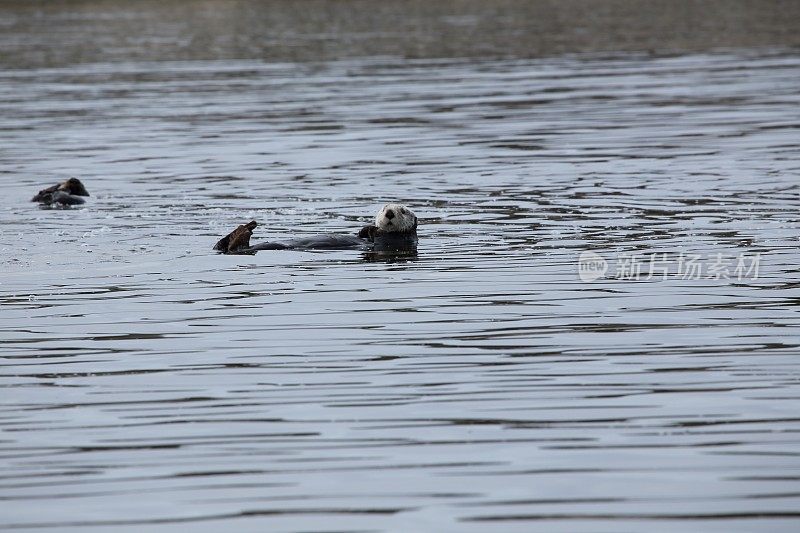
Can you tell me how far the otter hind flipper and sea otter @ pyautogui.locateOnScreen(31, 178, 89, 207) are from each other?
11.2 feet

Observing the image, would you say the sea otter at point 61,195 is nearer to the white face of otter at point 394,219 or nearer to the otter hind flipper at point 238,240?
the otter hind flipper at point 238,240

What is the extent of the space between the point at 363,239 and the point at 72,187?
414cm

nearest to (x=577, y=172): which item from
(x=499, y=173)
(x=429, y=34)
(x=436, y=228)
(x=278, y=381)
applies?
(x=499, y=173)

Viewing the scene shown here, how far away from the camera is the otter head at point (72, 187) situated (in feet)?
47.8

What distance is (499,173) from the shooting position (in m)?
16.3

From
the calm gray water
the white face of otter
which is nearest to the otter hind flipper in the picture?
the calm gray water

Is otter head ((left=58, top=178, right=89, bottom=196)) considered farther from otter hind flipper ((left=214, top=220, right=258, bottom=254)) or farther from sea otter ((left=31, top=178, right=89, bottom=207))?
otter hind flipper ((left=214, top=220, right=258, bottom=254))

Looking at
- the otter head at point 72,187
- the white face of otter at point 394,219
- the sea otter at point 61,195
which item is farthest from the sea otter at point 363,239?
the otter head at point 72,187

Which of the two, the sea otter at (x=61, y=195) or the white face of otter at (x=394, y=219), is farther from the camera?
the sea otter at (x=61, y=195)

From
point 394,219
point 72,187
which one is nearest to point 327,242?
point 394,219

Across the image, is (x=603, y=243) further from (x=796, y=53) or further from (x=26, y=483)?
(x=796, y=53)

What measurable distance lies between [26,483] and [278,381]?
173 cm

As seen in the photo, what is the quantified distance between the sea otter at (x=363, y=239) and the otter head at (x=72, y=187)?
3506 mm

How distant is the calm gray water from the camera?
5.54 metres
